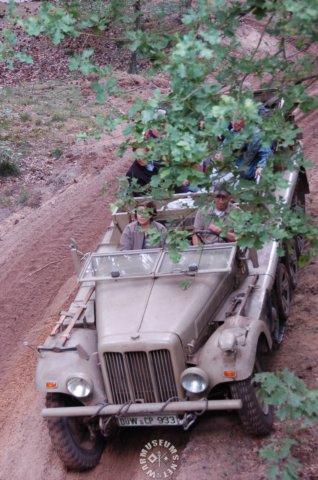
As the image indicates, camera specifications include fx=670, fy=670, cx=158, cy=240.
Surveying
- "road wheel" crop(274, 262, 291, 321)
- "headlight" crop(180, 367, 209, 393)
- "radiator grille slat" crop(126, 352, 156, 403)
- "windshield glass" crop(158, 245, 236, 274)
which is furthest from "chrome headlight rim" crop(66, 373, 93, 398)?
"road wheel" crop(274, 262, 291, 321)

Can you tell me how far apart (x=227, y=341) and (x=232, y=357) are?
0.53ft

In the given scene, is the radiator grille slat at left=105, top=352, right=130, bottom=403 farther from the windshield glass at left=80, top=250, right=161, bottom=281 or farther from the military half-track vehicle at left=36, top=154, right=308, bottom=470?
the windshield glass at left=80, top=250, right=161, bottom=281

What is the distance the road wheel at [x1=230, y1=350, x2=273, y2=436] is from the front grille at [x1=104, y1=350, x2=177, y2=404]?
569mm

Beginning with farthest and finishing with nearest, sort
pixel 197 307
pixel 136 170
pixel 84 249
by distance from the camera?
pixel 84 249 → pixel 136 170 → pixel 197 307

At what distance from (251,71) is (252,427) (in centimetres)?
310

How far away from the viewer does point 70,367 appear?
5.94 meters

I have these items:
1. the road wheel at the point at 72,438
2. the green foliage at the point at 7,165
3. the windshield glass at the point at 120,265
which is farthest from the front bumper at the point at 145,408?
the green foliage at the point at 7,165

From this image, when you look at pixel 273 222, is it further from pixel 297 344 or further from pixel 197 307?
pixel 297 344

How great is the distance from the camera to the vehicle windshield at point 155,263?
659 centimetres

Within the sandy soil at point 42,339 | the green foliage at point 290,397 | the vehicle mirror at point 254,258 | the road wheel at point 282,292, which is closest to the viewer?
the green foliage at point 290,397

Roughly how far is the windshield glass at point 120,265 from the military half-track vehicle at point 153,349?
0.01m

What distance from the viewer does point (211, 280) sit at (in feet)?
21.4

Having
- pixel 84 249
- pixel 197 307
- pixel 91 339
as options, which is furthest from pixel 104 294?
pixel 84 249

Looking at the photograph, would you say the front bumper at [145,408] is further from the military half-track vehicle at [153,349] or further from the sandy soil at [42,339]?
the sandy soil at [42,339]
